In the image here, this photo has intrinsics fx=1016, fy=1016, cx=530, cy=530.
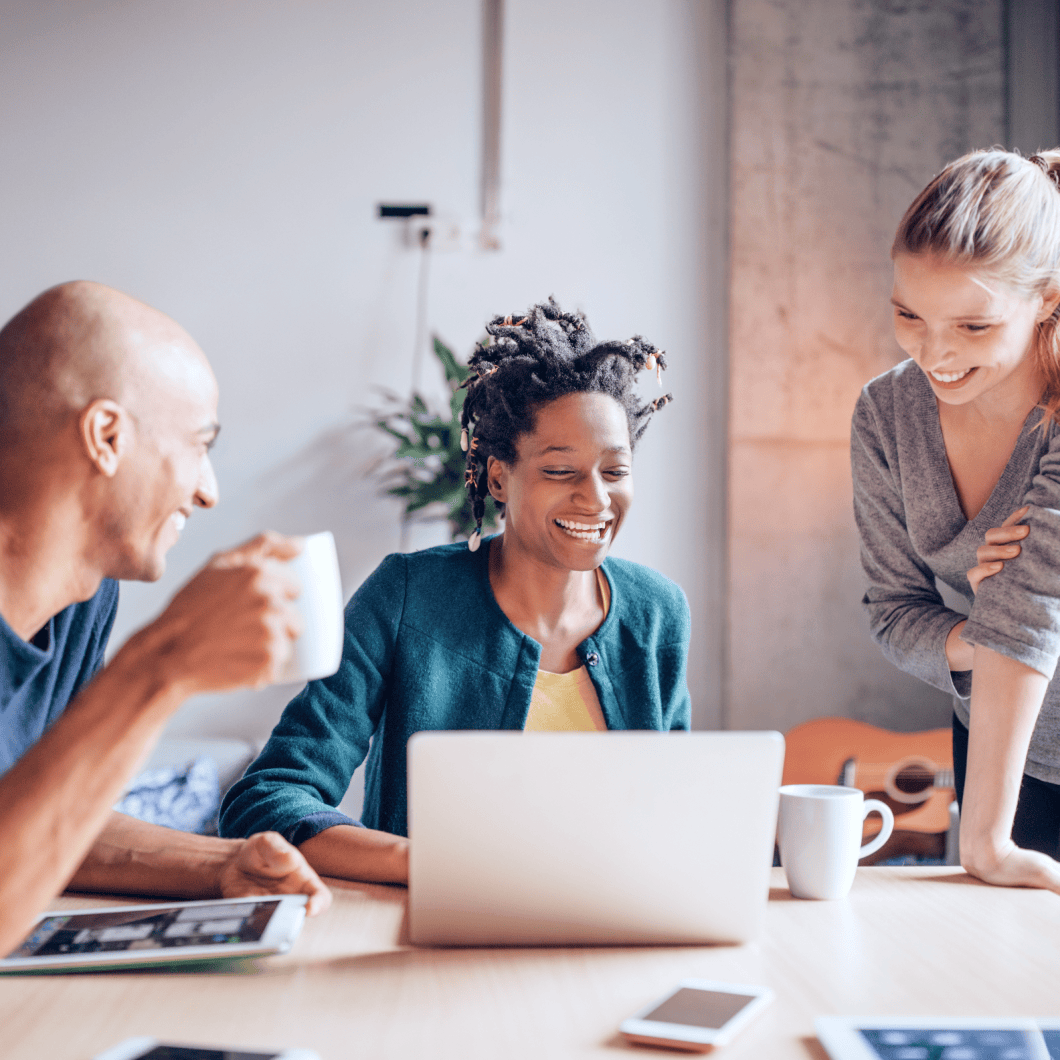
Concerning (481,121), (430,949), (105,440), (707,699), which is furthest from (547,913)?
(481,121)

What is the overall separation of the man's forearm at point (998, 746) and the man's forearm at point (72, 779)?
86 centimetres

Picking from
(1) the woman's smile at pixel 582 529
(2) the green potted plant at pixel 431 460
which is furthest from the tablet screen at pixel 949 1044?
(2) the green potted plant at pixel 431 460

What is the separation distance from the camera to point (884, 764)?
300 cm

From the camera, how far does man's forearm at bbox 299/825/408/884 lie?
1.08m

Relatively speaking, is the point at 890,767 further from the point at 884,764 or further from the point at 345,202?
the point at 345,202

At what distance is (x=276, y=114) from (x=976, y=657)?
285 cm

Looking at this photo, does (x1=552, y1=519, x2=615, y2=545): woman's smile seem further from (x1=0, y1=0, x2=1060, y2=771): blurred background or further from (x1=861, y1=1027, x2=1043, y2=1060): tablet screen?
(x1=0, y1=0, x2=1060, y2=771): blurred background

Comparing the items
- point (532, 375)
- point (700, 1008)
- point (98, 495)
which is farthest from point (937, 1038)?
point (532, 375)

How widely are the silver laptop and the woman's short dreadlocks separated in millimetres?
826

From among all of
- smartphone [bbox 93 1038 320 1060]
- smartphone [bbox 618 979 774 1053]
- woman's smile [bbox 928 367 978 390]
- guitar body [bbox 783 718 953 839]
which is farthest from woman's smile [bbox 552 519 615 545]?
guitar body [bbox 783 718 953 839]

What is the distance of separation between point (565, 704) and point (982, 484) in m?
0.67

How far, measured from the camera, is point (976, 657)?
1.16 metres

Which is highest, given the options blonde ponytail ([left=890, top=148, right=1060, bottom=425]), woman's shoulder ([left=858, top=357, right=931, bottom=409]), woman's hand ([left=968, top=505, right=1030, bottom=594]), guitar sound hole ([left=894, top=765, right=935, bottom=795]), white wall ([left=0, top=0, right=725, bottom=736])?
white wall ([left=0, top=0, right=725, bottom=736])

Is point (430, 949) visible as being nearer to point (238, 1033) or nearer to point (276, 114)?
point (238, 1033)
